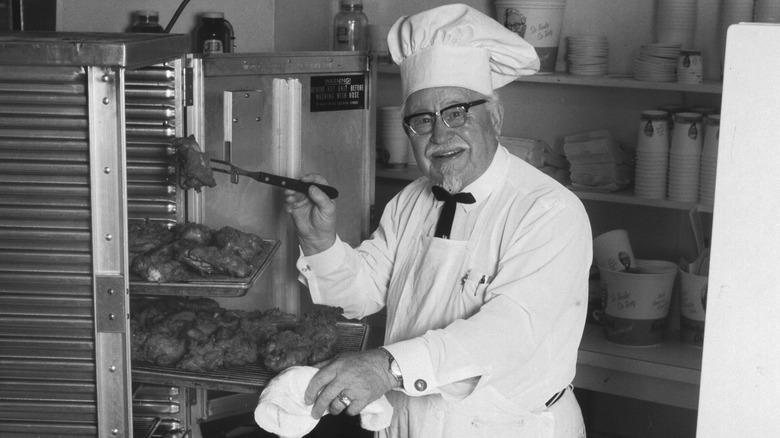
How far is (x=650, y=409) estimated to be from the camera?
13.6 feet

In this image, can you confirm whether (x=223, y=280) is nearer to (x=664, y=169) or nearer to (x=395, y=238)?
(x=395, y=238)

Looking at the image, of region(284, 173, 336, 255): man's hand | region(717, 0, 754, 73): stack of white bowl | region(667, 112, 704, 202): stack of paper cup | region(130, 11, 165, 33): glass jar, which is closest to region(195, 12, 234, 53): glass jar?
region(130, 11, 165, 33): glass jar

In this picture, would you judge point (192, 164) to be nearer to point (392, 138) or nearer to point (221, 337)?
point (221, 337)

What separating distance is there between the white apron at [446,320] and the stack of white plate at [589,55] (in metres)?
1.40

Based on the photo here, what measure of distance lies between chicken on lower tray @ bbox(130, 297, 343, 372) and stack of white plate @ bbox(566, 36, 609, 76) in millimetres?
1665

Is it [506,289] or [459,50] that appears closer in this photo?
[506,289]

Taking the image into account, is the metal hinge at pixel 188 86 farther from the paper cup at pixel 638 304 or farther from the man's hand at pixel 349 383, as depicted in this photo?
the paper cup at pixel 638 304

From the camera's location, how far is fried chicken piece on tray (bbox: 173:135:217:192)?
232 centimetres

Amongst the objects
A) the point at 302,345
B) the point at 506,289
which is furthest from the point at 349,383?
the point at 506,289

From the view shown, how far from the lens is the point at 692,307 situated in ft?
→ 11.1

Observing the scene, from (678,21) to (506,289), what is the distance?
1837mm

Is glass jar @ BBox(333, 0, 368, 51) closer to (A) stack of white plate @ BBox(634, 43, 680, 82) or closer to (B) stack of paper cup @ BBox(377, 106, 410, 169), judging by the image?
(B) stack of paper cup @ BBox(377, 106, 410, 169)

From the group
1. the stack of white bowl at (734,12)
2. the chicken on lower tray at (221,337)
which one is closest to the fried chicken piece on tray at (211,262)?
the chicken on lower tray at (221,337)

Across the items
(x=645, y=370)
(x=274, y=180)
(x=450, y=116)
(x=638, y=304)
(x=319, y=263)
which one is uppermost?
(x=450, y=116)
